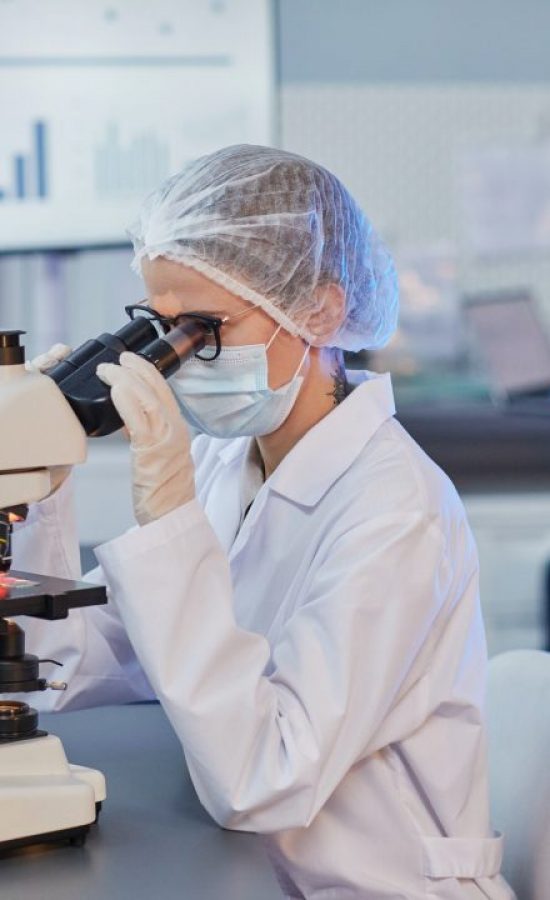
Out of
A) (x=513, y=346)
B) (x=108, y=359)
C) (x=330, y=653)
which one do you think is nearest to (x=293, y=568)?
(x=330, y=653)

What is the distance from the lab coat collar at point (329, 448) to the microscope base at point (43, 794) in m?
0.48

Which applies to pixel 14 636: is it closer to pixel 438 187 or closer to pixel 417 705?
pixel 417 705

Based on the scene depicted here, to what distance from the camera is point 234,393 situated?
1.64 metres

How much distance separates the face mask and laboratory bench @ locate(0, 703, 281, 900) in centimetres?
41

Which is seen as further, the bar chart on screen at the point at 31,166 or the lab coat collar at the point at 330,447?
the bar chart on screen at the point at 31,166

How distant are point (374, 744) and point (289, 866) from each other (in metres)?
0.18

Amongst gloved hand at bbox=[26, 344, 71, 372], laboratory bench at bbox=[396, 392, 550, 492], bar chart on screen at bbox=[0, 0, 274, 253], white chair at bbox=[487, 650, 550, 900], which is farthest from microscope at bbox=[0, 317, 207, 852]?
laboratory bench at bbox=[396, 392, 550, 492]

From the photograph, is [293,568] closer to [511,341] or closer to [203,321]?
[203,321]

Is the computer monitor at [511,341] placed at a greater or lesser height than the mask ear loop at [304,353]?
lesser

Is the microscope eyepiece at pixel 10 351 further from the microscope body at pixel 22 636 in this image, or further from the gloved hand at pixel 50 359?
the gloved hand at pixel 50 359

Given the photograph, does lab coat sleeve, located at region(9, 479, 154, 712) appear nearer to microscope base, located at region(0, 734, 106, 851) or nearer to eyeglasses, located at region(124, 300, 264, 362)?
eyeglasses, located at region(124, 300, 264, 362)

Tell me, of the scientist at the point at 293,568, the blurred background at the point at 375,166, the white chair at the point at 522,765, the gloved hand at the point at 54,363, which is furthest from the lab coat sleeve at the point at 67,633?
the blurred background at the point at 375,166

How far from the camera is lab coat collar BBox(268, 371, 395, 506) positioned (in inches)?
63.4

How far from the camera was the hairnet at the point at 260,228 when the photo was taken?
1593mm
